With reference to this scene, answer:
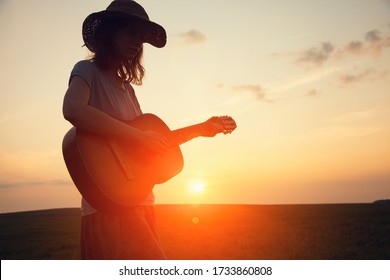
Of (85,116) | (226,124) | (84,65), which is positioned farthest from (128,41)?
(226,124)

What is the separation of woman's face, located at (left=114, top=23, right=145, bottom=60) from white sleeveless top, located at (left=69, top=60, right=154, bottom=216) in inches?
8.7

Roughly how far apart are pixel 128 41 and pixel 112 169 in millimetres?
912

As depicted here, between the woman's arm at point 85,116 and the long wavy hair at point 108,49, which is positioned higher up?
the long wavy hair at point 108,49

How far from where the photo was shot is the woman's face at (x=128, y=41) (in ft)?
9.43

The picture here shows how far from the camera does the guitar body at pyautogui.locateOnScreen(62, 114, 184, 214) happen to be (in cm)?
253

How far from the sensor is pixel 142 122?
124 inches

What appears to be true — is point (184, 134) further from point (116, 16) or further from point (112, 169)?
point (116, 16)

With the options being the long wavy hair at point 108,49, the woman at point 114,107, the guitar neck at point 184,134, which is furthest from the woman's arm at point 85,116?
the guitar neck at point 184,134

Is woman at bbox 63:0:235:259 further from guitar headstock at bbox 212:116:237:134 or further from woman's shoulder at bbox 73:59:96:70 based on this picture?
guitar headstock at bbox 212:116:237:134

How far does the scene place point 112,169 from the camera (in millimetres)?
2721

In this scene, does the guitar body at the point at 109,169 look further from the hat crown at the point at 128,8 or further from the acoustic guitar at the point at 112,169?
the hat crown at the point at 128,8

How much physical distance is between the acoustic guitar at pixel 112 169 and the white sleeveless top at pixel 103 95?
90 millimetres
